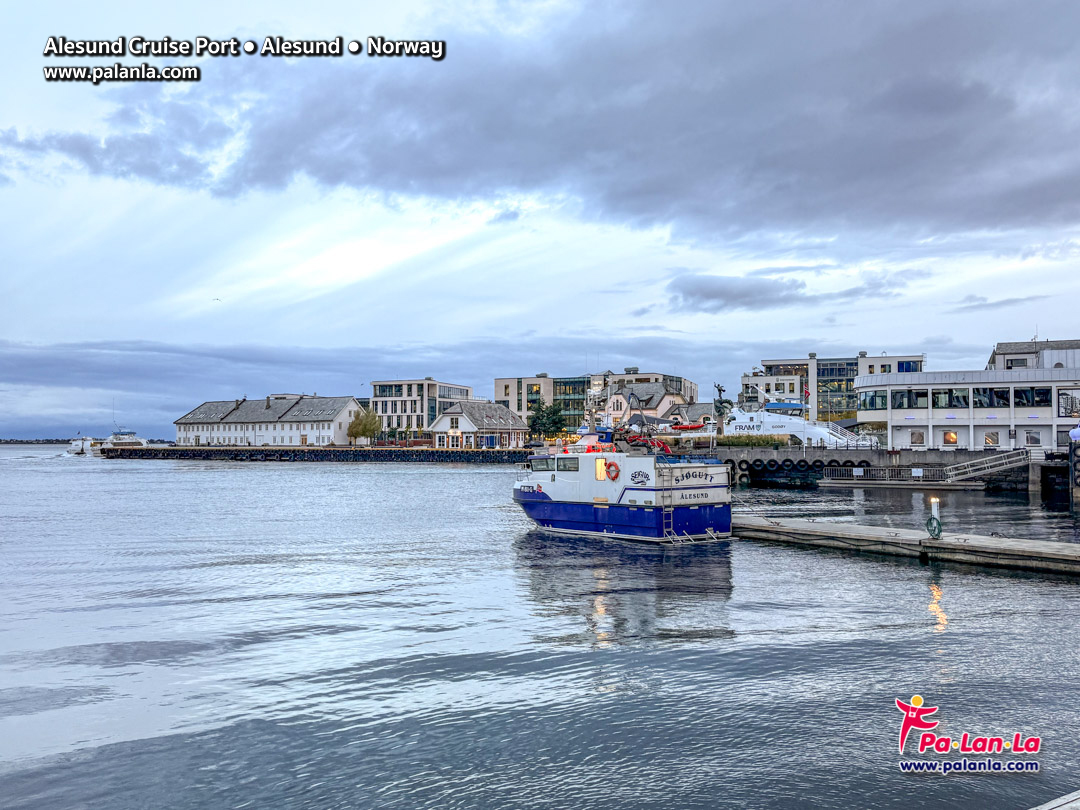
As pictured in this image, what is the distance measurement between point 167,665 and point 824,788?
1499cm

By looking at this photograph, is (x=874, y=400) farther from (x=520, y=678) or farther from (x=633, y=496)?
(x=520, y=678)

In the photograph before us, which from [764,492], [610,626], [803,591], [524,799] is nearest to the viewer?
[524,799]

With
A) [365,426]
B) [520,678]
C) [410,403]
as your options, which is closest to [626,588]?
[520,678]

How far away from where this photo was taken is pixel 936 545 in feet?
104

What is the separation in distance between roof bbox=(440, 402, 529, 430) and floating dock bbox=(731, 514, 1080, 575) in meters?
125

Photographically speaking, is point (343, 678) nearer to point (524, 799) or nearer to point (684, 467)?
point (524, 799)

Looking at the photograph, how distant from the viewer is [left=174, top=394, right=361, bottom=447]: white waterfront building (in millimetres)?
179000

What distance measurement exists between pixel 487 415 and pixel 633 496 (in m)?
130

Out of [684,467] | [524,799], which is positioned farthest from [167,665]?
[684,467]

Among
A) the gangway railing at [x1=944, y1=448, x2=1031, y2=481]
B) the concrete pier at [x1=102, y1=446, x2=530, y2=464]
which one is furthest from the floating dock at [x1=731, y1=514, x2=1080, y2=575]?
the concrete pier at [x1=102, y1=446, x2=530, y2=464]

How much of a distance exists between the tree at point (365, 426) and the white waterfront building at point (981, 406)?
112 metres

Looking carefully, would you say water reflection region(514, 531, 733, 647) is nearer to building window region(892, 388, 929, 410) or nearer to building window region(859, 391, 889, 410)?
building window region(892, 388, 929, 410)

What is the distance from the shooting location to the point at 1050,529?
4141 cm

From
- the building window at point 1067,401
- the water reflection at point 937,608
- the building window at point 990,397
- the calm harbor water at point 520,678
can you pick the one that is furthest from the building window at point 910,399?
the water reflection at point 937,608
